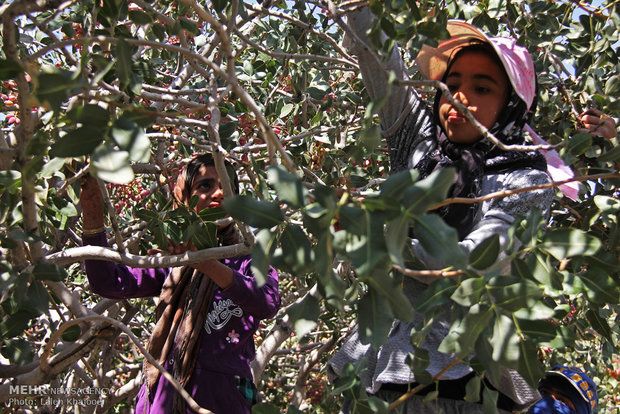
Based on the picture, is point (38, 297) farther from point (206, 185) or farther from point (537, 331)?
point (537, 331)

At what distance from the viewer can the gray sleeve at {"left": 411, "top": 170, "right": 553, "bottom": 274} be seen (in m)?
1.47

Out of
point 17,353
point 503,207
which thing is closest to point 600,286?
point 503,207

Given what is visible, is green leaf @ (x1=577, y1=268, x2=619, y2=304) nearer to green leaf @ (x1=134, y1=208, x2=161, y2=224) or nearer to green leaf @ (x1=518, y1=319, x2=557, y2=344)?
green leaf @ (x1=518, y1=319, x2=557, y2=344)

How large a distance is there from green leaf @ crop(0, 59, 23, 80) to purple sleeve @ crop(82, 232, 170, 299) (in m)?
0.78

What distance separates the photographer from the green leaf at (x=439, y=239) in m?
0.84

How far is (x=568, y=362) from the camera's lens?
395 cm

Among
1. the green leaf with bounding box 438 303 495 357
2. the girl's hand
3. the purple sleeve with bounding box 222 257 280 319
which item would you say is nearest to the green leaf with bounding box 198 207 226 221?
the purple sleeve with bounding box 222 257 280 319

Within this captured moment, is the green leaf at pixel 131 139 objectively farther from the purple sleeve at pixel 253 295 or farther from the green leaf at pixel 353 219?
the purple sleeve at pixel 253 295

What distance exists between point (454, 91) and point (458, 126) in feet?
0.43

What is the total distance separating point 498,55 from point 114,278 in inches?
52.8

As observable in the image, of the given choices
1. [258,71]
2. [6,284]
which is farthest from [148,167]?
[6,284]

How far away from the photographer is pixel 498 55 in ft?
5.90

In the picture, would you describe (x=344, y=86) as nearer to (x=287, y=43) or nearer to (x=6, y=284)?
(x=287, y=43)

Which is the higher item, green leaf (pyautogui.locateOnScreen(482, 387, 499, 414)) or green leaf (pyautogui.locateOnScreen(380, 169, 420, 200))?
green leaf (pyautogui.locateOnScreen(380, 169, 420, 200))
